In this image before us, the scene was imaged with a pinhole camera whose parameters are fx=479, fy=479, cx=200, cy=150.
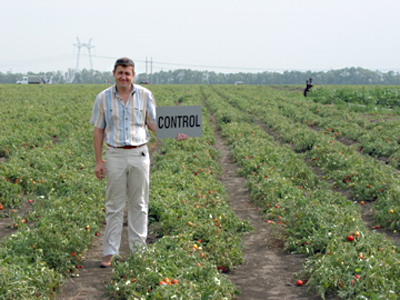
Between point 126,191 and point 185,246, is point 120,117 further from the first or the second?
point 185,246

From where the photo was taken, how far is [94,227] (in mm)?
6395

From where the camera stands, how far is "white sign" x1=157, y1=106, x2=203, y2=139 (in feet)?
17.7

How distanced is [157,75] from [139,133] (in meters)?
146

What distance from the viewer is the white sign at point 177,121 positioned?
539 cm

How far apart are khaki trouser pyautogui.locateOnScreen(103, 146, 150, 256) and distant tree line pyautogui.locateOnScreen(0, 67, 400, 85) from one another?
113m

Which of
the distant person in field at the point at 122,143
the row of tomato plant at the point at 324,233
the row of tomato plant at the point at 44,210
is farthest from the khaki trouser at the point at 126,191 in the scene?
the row of tomato plant at the point at 324,233

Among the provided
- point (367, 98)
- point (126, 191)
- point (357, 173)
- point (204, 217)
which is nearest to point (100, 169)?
point (126, 191)

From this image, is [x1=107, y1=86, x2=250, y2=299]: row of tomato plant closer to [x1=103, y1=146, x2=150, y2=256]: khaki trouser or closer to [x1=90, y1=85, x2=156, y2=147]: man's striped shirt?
[x1=103, y1=146, x2=150, y2=256]: khaki trouser

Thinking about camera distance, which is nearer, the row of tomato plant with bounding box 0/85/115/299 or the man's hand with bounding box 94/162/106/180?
the row of tomato plant with bounding box 0/85/115/299

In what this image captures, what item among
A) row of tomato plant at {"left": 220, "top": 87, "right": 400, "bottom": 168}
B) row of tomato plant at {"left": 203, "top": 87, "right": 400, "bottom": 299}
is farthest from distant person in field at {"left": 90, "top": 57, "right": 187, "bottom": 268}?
row of tomato plant at {"left": 220, "top": 87, "right": 400, "bottom": 168}

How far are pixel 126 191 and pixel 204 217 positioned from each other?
5.40ft

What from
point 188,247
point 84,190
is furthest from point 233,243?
point 84,190

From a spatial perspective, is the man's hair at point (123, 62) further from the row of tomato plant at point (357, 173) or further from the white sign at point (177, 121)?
the row of tomato plant at point (357, 173)

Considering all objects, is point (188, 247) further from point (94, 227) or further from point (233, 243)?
point (94, 227)
